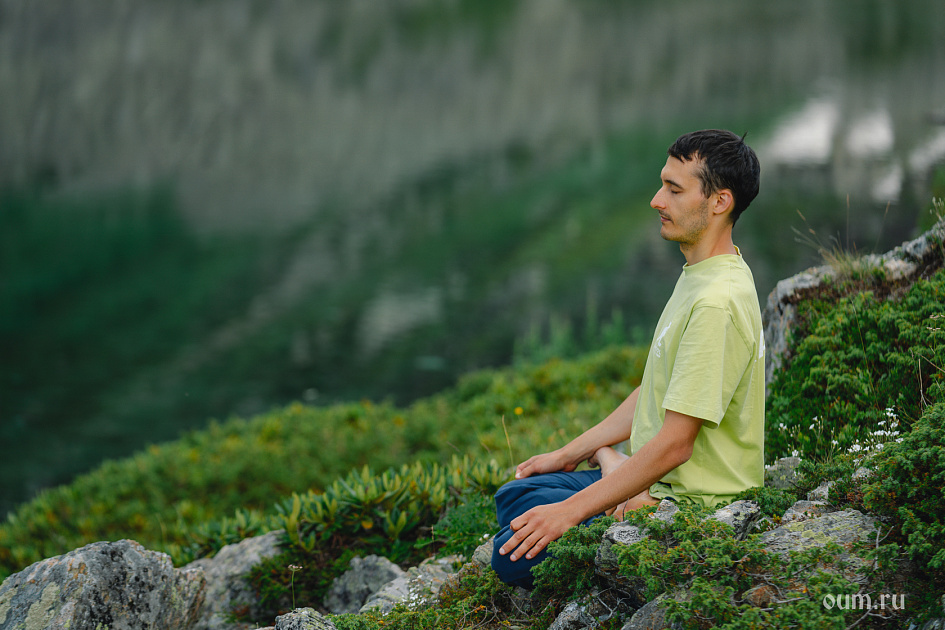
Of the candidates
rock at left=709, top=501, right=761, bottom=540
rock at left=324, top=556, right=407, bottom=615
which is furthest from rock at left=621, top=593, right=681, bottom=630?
rock at left=324, top=556, right=407, bottom=615

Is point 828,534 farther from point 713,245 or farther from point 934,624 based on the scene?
point 713,245

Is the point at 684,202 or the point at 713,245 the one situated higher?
the point at 684,202

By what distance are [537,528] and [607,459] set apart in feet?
2.02

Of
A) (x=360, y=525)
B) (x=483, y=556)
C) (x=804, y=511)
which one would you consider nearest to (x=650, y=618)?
(x=804, y=511)

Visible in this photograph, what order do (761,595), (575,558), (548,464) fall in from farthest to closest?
1. (548,464)
2. (575,558)
3. (761,595)

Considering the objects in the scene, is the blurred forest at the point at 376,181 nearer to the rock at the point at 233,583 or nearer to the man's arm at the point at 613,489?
the man's arm at the point at 613,489

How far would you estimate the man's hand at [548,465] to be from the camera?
3793 mm

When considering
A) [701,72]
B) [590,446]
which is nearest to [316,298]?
[590,446]

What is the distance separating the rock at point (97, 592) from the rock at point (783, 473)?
3.52 m

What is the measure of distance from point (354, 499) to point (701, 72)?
59308mm

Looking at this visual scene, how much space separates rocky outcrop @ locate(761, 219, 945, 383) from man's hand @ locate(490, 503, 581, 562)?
9.41ft

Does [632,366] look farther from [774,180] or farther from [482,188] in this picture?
[482,188]

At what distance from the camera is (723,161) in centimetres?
317

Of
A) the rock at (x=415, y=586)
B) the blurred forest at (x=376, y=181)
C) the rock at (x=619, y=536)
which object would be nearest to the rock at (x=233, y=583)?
the rock at (x=415, y=586)
